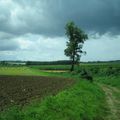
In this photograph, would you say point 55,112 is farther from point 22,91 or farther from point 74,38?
point 74,38

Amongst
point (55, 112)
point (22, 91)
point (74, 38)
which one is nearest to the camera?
point (55, 112)

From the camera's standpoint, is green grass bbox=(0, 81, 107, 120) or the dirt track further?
the dirt track

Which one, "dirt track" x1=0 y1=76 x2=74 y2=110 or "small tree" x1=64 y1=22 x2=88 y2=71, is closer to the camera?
"dirt track" x1=0 y1=76 x2=74 y2=110

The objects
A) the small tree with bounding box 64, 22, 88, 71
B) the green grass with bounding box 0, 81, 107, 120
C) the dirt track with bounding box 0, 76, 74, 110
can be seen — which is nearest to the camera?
the green grass with bounding box 0, 81, 107, 120

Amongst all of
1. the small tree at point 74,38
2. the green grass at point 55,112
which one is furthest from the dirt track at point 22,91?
the small tree at point 74,38

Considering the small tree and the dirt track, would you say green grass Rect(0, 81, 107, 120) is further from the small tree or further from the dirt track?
the small tree

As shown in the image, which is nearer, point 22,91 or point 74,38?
point 22,91

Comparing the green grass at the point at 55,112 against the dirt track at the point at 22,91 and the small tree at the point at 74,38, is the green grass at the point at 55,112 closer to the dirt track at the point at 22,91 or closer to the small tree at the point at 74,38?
the dirt track at the point at 22,91

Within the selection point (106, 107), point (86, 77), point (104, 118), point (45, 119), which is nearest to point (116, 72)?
point (86, 77)

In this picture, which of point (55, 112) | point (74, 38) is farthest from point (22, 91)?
point (74, 38)

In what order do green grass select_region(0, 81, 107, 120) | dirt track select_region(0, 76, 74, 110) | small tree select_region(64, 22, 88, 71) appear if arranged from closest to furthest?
green grass select_region(0, 81, 107, 120)
dirt track select_region(0, 76, 74, 110)
small tree select_region(64, 22, 88, 71)

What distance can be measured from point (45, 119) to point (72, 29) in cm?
8289

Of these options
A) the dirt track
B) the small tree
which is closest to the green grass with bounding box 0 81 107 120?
the dirt track

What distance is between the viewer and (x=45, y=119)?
15492 mm
